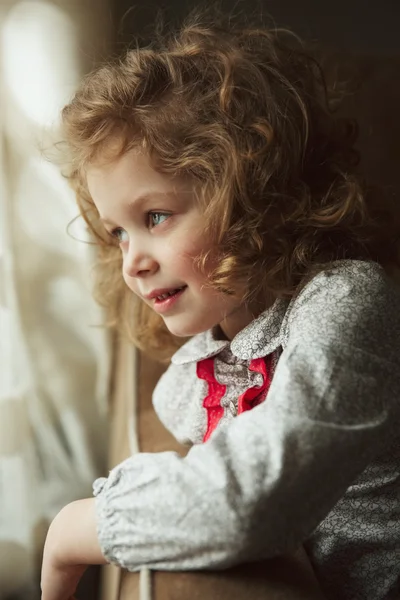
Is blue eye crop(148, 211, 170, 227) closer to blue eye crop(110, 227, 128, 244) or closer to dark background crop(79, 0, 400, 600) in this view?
blue eye crop(110, 227, 128, 244)

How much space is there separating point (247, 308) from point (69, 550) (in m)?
0.37

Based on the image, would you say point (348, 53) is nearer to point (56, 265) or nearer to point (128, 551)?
point (56, 265)

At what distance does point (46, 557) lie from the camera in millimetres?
819

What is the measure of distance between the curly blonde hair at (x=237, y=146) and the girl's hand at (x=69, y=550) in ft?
1.02

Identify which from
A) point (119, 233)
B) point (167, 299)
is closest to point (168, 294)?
point (167, 299)

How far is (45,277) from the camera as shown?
1258mm

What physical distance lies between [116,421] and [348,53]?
695mm

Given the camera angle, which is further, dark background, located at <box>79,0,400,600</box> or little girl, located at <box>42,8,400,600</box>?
dark background, located at <box>79,0,400,600</box>

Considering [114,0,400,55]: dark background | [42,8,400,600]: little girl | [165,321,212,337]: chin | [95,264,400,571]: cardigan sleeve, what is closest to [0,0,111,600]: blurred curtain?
[114,0,400,55]: dark background

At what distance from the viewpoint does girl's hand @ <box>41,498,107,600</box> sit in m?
0.75

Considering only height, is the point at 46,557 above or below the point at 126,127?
below

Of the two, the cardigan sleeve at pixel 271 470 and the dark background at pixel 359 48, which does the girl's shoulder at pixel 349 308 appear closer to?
the cardigan sleeve at pixel 271 470

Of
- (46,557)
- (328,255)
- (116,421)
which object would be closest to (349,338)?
(328,255)

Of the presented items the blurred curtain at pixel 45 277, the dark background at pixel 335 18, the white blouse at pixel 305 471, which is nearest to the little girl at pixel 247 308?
the white blouse at pixel 305 471
